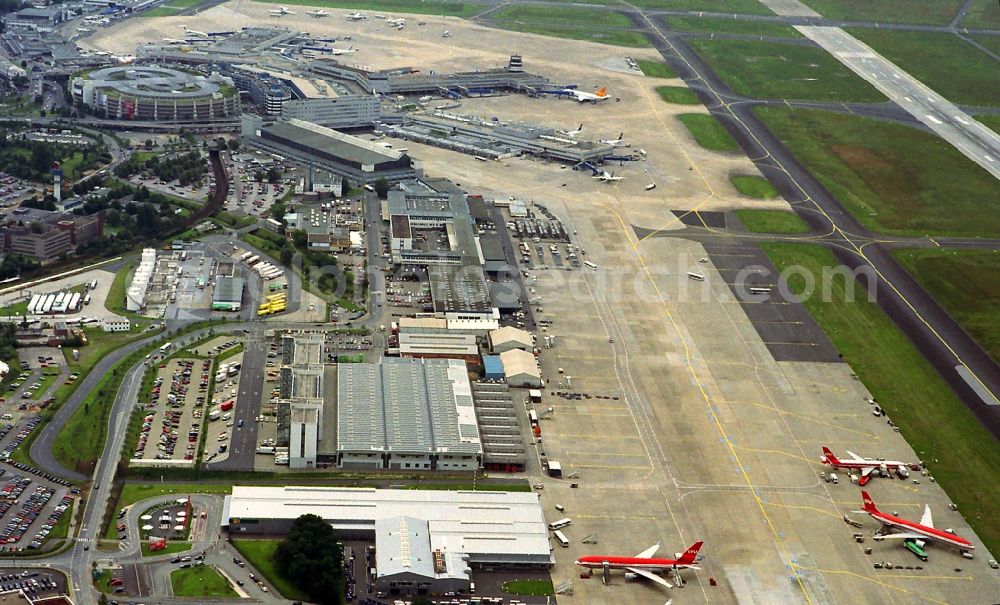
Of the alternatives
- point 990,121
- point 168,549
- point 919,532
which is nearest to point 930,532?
point 919,532

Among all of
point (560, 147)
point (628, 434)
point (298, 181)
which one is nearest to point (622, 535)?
point (628, 434)

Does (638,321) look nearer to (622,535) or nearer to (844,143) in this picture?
(622,535)

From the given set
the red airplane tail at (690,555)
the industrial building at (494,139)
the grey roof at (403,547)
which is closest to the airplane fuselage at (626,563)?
the red airplane tail at (690,555)

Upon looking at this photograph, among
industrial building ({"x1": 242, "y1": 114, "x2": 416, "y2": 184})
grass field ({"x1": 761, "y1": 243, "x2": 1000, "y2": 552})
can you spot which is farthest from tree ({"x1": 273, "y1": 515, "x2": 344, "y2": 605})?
industrial building ({"x1": 242, "y1": 114, "x2": 416, "y2": 184})

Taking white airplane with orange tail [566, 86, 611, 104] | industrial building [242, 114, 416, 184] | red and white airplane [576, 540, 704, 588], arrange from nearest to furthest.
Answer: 1. red and white airplane [576, 540, 704, 588]
2. industrial building [242, 114, 416, 184]
3. white airplane with orange tail [566, 86, 611, 104]

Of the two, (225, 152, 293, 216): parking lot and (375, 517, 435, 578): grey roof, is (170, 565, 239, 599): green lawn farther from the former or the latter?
(225, 152, 293, 216): parking lot

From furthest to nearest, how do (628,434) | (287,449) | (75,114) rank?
(75,114)
(628,434)
(287,449)
